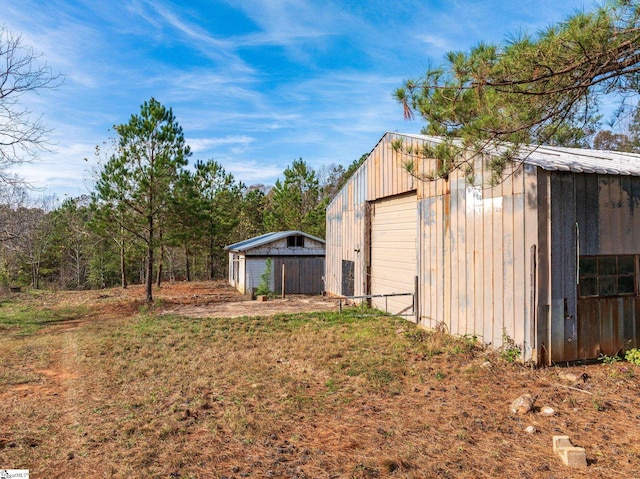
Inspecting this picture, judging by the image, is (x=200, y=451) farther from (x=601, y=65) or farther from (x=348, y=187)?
(x=348, y=187)

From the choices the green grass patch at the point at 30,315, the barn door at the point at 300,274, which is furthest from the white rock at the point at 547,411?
the barn door at the point at 300,274

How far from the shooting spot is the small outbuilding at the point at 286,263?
21.4 m

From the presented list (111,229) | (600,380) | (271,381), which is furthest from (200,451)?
(111,229)

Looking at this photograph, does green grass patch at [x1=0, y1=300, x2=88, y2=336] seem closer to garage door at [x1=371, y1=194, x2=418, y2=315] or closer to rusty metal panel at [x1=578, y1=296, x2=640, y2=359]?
garage door at [x1=371, y1=194, x2=418, y2=315]

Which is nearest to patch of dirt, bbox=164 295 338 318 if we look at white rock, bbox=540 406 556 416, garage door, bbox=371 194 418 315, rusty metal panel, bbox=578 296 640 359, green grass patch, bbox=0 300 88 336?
garage door, bbox=371 194 418 315

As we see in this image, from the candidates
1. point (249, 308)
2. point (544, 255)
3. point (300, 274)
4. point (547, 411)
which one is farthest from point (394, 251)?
point (300, 274)

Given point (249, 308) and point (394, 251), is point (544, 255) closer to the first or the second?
point (394, 251)

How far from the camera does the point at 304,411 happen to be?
531 centimetres

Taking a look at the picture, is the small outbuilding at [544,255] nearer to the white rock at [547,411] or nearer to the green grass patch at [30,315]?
the white rock at [547,411]

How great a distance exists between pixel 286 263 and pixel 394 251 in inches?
433

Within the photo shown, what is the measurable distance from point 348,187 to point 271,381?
30.6 ft

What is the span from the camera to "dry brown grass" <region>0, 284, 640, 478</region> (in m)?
3.93

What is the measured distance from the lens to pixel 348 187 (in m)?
14.6

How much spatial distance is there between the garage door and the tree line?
32.3ft
